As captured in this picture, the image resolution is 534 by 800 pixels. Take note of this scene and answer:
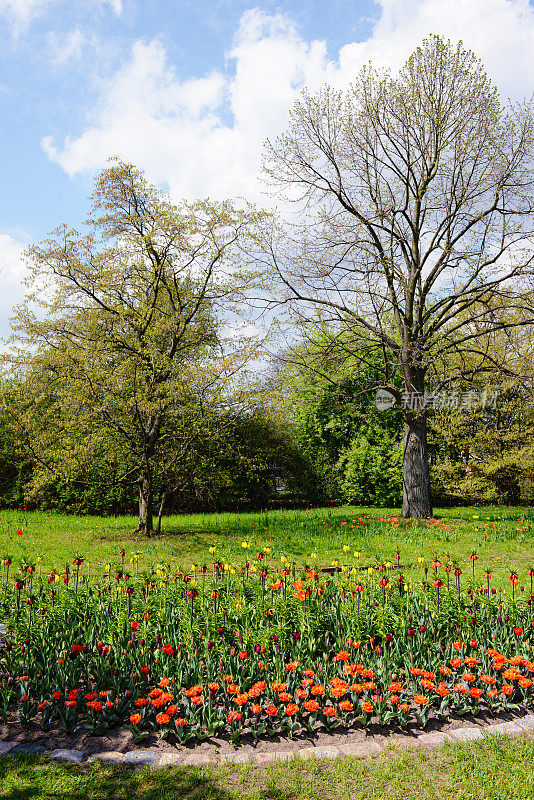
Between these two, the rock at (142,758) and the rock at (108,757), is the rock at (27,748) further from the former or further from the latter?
the rock at (142,758)

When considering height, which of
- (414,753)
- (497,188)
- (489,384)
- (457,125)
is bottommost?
(414,753)

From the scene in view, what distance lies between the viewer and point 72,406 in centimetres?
1038

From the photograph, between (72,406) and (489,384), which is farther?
(489,384)

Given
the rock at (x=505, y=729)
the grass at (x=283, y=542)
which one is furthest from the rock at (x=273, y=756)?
the grass at (x=283, y=542)

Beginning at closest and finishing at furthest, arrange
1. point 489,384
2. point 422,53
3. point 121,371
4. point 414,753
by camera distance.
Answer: point 414,753, point 121,371, point 422,53, point 489,384

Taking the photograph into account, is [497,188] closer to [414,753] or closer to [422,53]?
[422,53]

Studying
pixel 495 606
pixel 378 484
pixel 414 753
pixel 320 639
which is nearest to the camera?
pixel 414 753

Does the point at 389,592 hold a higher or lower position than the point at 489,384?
lower

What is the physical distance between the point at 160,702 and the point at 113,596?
75.2 inches

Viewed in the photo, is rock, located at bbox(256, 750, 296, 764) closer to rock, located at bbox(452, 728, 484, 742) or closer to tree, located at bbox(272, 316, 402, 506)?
rock, located at bbox(452, 728, 484, 742)

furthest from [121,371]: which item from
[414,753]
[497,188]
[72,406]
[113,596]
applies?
[497,188]

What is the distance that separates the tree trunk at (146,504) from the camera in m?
10.2

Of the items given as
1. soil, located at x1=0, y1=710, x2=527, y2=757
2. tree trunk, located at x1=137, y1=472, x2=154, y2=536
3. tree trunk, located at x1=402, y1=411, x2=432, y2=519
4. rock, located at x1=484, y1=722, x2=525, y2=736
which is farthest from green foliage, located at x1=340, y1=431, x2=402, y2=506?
soil, located at x1=0, y1=710, x2=527, y2=757

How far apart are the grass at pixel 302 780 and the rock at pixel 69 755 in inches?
2.3
